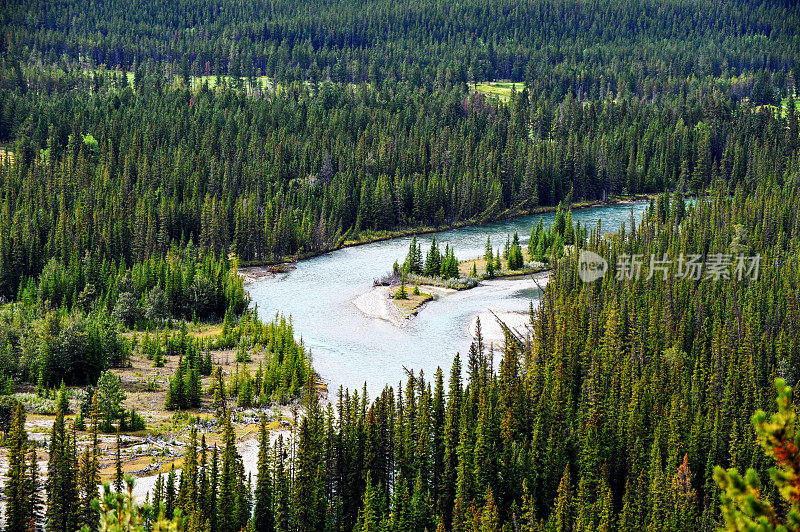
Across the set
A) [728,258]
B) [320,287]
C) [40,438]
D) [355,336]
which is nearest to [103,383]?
[40,438]

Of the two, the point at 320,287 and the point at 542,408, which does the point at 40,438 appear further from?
the point at 320,287

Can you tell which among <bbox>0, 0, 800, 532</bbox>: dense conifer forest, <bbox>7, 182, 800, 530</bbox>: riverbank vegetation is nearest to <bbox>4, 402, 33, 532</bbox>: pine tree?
<bbox>0, 0, 800, 532</bbox>: dense conifer forest

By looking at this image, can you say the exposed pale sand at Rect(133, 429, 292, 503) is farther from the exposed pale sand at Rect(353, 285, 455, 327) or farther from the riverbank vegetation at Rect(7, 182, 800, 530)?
the exposed pale sand at Rect(353, 285, 455, 327)

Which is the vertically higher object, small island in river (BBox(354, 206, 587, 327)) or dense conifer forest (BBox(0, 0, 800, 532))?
dense conifer forest (BBox(0, 0, 800, 532))

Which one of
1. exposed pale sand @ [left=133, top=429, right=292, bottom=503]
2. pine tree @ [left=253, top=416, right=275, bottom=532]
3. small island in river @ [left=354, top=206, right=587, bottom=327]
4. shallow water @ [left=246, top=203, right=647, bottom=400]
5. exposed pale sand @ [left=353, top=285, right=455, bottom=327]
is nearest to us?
pine tree @ [left=253, top=416, right=275, bottom=532]

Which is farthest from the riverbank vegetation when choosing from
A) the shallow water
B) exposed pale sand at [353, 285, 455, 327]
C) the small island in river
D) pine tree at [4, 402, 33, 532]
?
the small island in river

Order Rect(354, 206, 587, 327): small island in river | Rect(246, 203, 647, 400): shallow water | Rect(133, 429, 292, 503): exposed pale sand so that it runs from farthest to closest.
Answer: Rect(354, 206, 587, 327): small island in river, Rect(246, 203, 647, 400): shallow water, Rect(133, 429, 292, 503): exposed pale sand

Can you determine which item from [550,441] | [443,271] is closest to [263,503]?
[550,441]

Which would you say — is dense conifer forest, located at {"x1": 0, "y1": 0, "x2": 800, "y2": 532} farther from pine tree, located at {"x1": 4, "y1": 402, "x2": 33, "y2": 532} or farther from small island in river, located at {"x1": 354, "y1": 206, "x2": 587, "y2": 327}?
small island in river, located at {"x1": 354, "y1": 206, "x2": 587, "y2": 327}

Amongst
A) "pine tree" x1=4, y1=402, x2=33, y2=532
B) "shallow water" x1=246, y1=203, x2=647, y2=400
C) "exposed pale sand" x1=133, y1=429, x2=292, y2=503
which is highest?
"pine tree" x1=4, y1=402, x2=33, y2=532

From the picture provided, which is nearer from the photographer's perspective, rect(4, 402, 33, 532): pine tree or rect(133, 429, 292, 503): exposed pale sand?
rect(4, 402, 33, 532): pine tree
